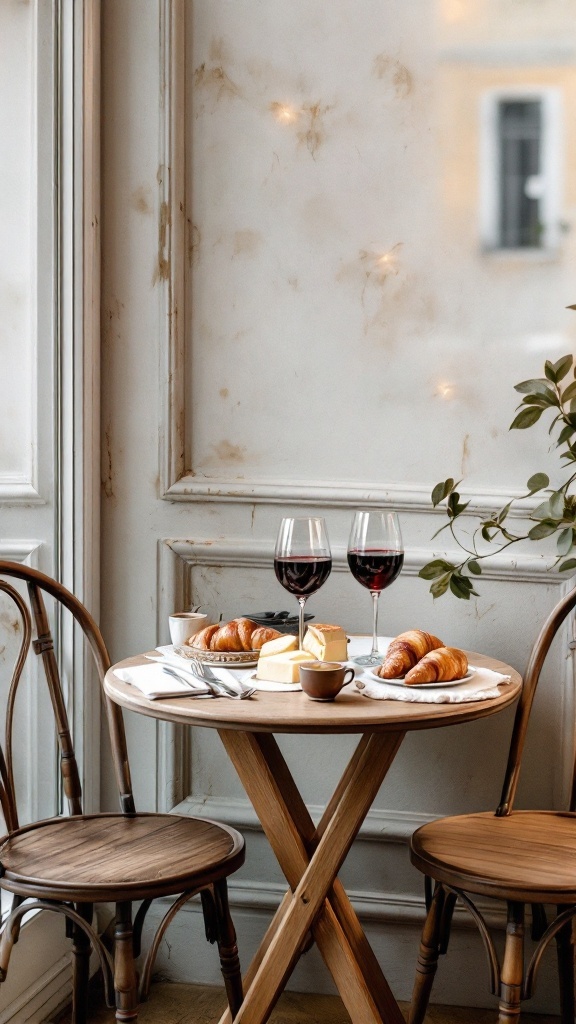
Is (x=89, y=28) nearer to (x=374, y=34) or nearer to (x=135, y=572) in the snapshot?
(x=374, y=34)

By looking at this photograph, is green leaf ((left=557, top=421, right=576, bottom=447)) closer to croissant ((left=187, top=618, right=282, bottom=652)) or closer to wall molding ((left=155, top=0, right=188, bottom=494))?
croissant ((left=187, top=618, right=282, bottom=652))

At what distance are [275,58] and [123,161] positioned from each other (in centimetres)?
44

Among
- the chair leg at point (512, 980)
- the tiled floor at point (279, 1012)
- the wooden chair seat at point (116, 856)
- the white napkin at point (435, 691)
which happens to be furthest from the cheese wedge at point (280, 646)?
the tiled floor at point (279, 1012)

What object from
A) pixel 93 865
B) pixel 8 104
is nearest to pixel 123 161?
pixel 8 104

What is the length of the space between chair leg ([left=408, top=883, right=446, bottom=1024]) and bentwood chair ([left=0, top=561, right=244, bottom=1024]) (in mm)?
340

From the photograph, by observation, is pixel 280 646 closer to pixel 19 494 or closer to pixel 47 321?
pixel 19 494

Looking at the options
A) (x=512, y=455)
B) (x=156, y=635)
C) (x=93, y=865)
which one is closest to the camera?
(x=93, y=865)

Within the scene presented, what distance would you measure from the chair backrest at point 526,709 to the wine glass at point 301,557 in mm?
483

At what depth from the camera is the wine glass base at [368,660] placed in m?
1.81

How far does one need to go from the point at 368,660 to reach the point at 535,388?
69 cm

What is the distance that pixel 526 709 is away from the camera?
1.96 meters

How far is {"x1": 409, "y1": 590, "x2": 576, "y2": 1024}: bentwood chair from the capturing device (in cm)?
160

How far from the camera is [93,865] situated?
1700 mm

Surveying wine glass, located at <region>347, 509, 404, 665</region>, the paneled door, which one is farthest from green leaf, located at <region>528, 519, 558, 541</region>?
the paneled door
